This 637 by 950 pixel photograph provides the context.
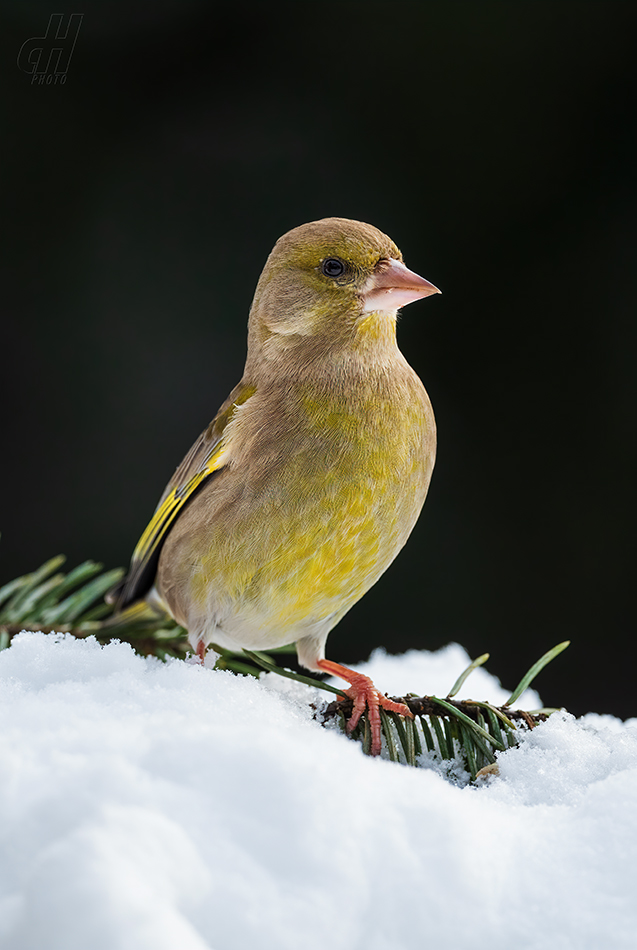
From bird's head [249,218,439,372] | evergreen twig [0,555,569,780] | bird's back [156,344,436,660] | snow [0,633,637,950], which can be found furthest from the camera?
bird's head [249,218,439,372]

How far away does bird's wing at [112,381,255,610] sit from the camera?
4.65ft

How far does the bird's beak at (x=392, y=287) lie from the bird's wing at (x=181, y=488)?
26cm

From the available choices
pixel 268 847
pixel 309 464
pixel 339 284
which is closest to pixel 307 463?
pixel 309 464

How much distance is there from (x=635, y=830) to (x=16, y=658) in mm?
691

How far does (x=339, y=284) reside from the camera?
1.37 m

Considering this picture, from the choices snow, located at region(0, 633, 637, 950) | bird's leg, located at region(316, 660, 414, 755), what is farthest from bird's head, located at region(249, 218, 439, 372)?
snow, located at region(0, 633, 637, 950)

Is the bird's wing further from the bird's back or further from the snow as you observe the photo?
the snow

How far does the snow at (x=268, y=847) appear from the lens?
1.93 feet

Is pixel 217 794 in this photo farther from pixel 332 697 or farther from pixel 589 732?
pixel 332 697

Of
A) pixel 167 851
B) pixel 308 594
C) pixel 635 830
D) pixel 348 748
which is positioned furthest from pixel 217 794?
pixel 308 594

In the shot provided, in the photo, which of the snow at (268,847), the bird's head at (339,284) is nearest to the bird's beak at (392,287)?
the bird's head at (339,284)

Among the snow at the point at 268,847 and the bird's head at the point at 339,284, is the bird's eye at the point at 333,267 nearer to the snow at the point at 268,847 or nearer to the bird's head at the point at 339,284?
the bird's head at the point at 339,284

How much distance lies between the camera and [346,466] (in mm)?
1227

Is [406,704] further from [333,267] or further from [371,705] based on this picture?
[333,267]
